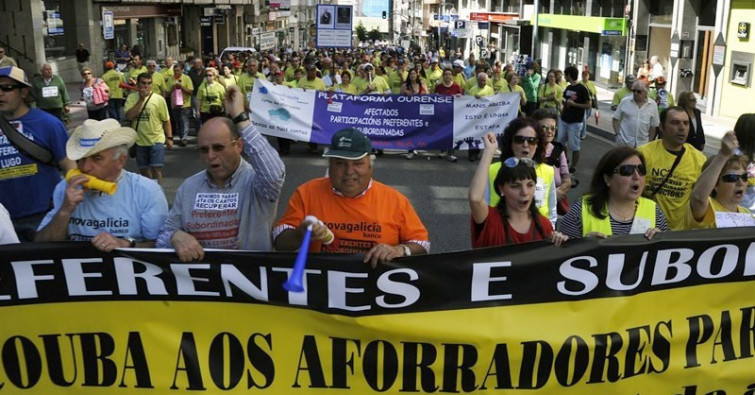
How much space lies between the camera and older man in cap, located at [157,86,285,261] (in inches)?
156

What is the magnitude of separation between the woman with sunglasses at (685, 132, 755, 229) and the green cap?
201cm

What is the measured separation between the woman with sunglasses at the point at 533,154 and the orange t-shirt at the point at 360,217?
3.98 feet

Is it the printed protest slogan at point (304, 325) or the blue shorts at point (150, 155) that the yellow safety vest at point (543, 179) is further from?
the blue shorts at point (150, 155)

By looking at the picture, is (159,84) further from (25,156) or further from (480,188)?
(480,188)

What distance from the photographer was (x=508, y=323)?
12.3ft

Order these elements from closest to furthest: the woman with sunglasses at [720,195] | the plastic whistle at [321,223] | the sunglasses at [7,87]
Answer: the plastic whistle at [321,223], the woman with sunglasses at [720,195], the sunglasses at [7,87]

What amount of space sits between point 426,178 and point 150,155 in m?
4.42

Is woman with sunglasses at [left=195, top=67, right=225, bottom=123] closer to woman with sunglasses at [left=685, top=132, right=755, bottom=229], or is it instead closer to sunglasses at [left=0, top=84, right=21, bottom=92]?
sunglasses at [left=0, top=84, right=21, bottom=92]

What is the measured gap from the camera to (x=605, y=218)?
14.4 ft

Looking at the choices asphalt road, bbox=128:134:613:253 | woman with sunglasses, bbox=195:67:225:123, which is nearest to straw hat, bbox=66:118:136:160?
asphalt road, bbox=128:134:613:253

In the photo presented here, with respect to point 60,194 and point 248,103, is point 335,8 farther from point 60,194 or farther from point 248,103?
point 60,194

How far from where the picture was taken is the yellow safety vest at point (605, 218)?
433 cm

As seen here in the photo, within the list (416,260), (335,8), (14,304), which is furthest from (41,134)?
(335,8)

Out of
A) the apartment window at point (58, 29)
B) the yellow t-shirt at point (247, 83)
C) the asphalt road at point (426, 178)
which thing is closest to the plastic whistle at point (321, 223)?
the asphalt road at point (426, 178)
